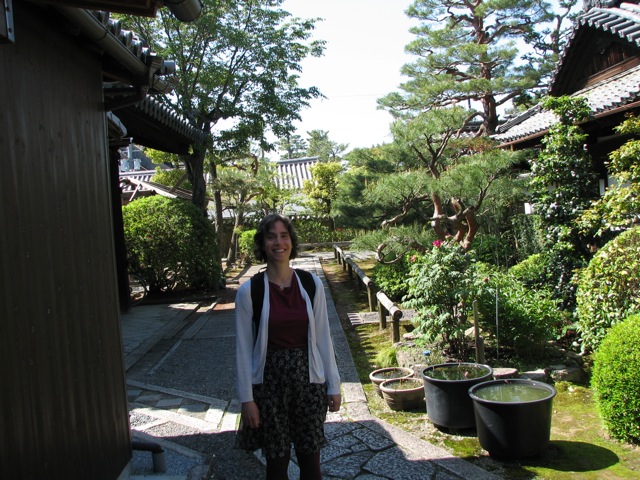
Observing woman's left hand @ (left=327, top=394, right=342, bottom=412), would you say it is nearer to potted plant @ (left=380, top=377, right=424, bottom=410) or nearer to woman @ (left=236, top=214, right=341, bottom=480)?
woman @ (left=236, top=214, right=341, bottom=480)

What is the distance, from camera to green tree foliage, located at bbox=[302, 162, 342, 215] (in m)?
25.9

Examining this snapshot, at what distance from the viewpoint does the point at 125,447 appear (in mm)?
3451

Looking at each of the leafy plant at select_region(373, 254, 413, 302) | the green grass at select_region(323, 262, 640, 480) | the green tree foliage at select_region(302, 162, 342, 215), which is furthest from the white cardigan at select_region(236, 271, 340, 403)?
the green tree foliage at select_region(302, 162, 342, 215)

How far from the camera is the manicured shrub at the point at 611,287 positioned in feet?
18.0

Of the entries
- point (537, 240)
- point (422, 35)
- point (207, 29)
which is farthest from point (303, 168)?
point (537, 240)

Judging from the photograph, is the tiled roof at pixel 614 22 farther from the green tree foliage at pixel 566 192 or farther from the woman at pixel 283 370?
the woman at pixel 283 370

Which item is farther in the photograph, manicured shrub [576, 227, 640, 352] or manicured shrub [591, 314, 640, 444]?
manicured shrub [576, 227, 640, 352]

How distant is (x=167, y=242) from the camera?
1171 centimetres

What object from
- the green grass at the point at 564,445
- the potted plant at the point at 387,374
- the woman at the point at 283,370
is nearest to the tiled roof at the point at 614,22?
the green grass at the point at 564,445

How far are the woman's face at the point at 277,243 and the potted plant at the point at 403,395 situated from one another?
2.64 metres

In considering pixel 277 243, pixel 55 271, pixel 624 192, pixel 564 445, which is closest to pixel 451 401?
pixel 564 445

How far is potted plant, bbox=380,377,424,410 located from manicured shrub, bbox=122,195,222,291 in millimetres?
7420

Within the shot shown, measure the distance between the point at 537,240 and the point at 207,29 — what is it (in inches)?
350

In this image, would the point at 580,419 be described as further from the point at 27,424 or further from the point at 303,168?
the point at 303,168
